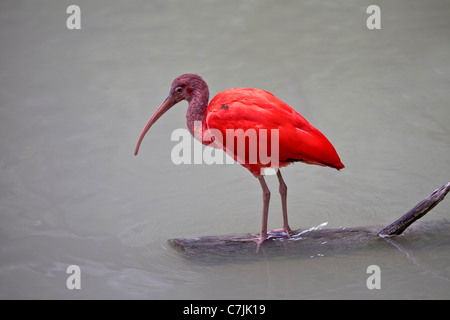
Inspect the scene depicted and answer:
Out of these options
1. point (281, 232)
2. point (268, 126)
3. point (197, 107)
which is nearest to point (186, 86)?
point (197, 107)

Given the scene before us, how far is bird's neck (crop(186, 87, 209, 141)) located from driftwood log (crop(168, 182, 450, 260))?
599 mm

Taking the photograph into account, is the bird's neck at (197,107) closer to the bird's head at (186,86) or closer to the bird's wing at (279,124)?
the bird's head at (186,86)

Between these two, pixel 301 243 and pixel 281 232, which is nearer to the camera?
pixel 301 243

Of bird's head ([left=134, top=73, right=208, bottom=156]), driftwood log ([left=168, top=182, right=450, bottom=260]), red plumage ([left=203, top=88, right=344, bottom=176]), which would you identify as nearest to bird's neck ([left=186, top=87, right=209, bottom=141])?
bird's head ([left=134, top=73, right=208, bottom=156])

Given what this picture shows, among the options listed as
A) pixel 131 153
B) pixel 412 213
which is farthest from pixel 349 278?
pixel 131 153

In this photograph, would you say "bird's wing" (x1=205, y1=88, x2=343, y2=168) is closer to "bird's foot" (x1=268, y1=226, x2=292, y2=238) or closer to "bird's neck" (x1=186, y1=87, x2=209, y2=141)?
"bird's neck" (x1=186, y1=87, x2=209, y2=141)

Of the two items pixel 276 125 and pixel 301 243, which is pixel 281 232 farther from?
pixel 276 125

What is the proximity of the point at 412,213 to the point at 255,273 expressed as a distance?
858 mm

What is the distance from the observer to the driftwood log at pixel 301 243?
12.3 ft

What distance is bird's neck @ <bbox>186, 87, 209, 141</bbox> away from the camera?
3906 mm

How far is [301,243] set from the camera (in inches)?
150

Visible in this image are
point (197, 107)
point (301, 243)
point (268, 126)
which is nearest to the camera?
point (268, 126)

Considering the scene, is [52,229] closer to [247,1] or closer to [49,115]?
[49,115]

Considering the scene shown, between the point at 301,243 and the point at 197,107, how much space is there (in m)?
0.92
